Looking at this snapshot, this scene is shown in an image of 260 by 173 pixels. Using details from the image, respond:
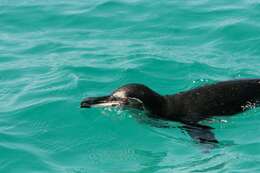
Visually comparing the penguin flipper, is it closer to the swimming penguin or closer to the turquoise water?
the swimming penguin

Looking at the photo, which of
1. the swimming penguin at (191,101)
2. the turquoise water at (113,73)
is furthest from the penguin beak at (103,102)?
the turquoise water at (113,73)

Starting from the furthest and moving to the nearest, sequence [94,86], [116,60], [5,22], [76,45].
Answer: [5,22]
[76,45]
[116,60]
[94,86]

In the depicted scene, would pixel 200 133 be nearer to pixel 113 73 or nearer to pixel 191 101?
pixel 191 101

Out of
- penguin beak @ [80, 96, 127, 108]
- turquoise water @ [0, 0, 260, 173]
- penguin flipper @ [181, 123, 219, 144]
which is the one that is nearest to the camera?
turquoise water @ [0, 0, 260, 173]

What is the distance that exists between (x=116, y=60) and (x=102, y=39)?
4.93ft

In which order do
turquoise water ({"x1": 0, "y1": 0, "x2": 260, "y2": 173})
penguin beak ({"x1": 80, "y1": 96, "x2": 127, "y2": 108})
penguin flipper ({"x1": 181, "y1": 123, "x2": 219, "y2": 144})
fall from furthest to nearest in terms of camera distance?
penguin beak ({"x1": 80, "y1": 96, "x2": 127, "y2": 108}) < penguin flipper ({"x1": 181, "y1": 123, "x2": 219, "y2": 144}) < turquoise water ({"x1": 0, "y1": 0, "x2": 260, "y2": 173})

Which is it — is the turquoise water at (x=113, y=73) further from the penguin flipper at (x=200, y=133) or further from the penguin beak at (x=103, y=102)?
the penguin beak at (x=103, y=102)

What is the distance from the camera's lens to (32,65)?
14.2m

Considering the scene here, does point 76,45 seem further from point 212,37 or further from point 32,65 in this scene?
point 212,37

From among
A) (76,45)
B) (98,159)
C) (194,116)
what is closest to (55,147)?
(98,159)

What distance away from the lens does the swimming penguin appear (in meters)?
11.1

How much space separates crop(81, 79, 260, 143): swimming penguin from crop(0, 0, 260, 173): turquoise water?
0.21m

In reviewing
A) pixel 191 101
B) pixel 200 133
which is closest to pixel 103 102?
pixel 191 101

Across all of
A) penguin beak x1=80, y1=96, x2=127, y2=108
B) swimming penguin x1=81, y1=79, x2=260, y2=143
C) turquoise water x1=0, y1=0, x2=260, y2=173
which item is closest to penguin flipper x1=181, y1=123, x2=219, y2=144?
swimming penguin x1=81, y1=79, x2=260, y2=143
